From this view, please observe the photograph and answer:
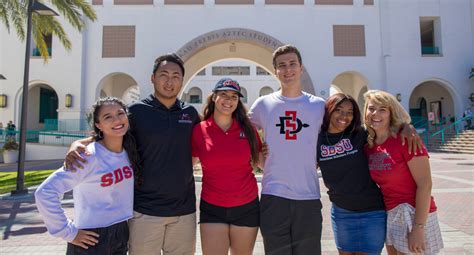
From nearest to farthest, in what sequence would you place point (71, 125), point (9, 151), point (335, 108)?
point (335, 108)
point (9, 151)
point (71, 125)

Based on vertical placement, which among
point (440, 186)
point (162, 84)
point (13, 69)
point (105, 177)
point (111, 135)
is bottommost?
point (440, 186)

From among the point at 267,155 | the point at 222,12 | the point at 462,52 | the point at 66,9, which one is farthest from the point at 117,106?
the point at 462,52

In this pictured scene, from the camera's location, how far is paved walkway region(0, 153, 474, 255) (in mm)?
4484

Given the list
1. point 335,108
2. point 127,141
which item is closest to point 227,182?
point 127,141

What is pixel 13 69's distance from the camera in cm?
2114

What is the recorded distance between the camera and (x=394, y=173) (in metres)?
2.55

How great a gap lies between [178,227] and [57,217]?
3.02ft

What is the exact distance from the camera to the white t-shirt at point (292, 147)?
2.70 m

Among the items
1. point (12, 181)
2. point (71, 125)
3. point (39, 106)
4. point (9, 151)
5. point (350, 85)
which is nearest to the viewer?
point (12, 181)

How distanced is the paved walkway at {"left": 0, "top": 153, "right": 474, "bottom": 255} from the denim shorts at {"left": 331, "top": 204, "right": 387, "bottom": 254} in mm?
1740

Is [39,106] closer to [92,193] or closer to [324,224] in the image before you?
[324,224]

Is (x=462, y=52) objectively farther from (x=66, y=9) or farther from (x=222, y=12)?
(x=66, y=9)

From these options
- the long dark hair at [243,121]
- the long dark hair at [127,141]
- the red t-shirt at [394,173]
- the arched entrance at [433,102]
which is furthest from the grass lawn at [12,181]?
the arched entrance at [433,102]

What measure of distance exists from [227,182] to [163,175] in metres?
0.54
